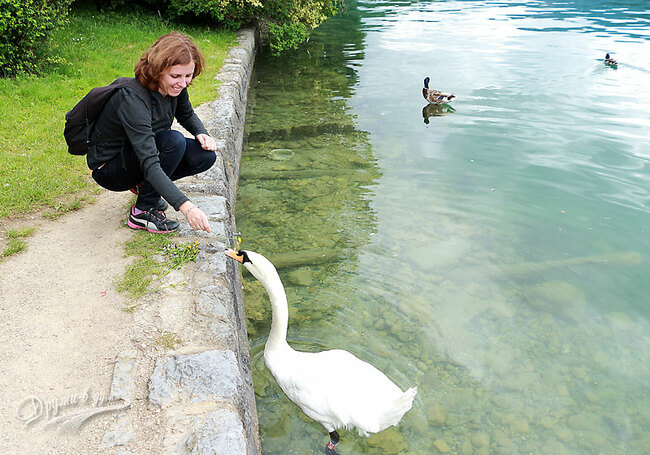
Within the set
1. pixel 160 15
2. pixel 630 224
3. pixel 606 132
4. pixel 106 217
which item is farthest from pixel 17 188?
pixel 160 15

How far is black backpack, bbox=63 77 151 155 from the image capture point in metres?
3.57

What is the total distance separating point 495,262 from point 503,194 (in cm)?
175

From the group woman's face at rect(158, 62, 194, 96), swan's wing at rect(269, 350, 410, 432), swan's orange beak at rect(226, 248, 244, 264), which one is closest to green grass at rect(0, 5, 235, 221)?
woman's face at rect(158, 62, 194, 96)

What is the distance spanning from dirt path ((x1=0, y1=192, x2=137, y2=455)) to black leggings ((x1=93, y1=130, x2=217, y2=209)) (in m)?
0.40

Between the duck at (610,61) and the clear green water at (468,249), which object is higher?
the duck at (610,61)

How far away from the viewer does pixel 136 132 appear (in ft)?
11.4

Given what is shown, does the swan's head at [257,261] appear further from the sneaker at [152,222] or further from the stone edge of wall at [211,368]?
the sneaker at [152,222]

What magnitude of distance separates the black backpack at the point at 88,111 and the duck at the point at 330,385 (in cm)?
141

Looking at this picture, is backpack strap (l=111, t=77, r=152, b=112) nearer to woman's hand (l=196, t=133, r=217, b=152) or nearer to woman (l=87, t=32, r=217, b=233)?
woman (l=87, t=32, r=217, b=233)

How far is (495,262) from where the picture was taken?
5.51m

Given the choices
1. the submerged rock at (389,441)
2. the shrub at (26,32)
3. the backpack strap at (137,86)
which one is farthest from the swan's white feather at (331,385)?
the shrub at (26,32)

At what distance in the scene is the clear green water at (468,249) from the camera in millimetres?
3732

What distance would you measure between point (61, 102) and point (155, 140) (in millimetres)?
3872

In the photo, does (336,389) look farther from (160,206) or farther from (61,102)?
(61,102)
